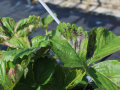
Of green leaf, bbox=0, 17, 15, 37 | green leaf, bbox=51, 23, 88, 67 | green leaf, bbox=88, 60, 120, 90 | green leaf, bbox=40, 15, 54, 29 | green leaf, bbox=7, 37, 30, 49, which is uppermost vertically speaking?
→ green leaf, bbox=0, 17, 15, 37

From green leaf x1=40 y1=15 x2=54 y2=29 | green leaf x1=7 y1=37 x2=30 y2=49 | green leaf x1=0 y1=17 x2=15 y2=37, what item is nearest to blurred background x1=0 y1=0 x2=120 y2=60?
green leaf x1=40 y1=15 x2=54 y2=29

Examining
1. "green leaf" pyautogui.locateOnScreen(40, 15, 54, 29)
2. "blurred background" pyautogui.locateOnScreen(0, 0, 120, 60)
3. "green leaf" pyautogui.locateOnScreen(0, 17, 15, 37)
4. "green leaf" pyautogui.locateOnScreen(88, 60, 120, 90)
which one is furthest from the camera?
"blurred background" pyautogui.locateOnScreen(0, 0, 120, 60)

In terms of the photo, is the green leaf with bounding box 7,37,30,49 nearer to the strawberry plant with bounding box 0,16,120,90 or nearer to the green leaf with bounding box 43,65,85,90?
the strawberry plant with bounding box 0,16,120,90

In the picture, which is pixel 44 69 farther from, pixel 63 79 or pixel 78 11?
pixel 78 11

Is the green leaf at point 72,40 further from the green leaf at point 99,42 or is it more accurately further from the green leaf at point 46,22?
the green leaf at point 46,22

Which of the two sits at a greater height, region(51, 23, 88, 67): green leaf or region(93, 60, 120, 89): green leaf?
region(51, 23, 88, 67): green leaf

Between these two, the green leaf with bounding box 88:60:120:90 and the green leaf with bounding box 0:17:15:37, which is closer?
the green leaf with bounding box 88:60:120:90

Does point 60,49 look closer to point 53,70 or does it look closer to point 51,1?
point 53,70
